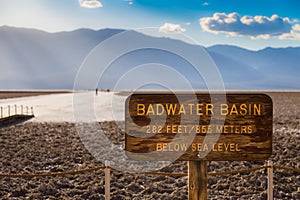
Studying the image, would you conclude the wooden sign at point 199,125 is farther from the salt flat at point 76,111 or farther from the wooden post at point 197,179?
the salt flat at point 76,111

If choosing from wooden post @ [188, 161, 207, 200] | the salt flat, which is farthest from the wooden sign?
the salt flat

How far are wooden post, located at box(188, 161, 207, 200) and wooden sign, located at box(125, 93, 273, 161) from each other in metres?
0.22

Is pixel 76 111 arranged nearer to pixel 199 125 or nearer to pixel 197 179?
pixel 197 179

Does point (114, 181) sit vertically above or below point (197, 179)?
below

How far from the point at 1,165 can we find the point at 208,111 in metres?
7.55

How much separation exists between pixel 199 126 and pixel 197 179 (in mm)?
700

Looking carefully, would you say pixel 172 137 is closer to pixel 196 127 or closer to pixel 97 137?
pixel 196 127

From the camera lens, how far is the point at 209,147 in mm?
4543

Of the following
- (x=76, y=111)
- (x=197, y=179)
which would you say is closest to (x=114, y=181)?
(x=197, y=179)

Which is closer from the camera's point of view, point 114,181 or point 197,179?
point 197,179

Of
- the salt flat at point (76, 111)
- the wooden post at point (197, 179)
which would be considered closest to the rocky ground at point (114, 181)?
the wooden post at point (197, 179)

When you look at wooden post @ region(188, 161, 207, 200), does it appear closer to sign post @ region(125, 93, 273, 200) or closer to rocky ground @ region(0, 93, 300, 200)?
sign post @ region(125, 93, 273, 200)

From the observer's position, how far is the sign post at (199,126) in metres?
4.48

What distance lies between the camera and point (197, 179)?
4738 millimetres
